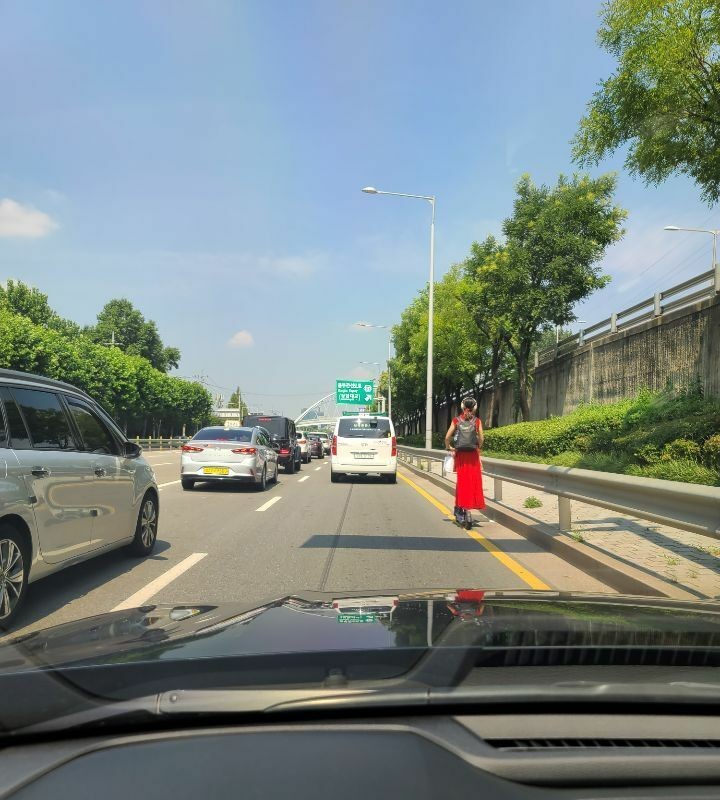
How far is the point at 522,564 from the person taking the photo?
23.5 ft

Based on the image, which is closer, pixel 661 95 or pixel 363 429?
pixel 661 95

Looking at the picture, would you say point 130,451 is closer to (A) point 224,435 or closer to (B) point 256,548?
(B) point 256,548

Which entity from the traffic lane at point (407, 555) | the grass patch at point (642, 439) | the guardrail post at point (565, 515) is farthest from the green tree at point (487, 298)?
the guardrail post at point (565, 515)

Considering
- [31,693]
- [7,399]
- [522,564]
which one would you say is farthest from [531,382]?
[31,693]

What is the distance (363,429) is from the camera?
752 inches

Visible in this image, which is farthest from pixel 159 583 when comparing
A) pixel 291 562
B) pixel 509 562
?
pixel 509 562

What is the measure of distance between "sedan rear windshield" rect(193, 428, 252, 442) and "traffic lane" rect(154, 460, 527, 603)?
304 cm

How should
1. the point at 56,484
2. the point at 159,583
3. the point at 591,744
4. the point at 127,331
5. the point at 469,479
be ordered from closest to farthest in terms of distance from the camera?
1. the point at 591,744
2. the point at 56,484
3. the point at 159,583
4. the point at 469,479
5. the point at 127,331

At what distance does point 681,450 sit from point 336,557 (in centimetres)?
851

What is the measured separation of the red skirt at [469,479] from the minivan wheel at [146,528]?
167 inches

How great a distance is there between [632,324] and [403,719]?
23.3 meters

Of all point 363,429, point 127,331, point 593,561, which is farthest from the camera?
point 127,331

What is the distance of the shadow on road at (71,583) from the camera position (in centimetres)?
503

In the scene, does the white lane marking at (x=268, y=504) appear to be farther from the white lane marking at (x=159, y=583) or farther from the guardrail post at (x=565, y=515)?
the guardrail post at (x=565, y=515)
